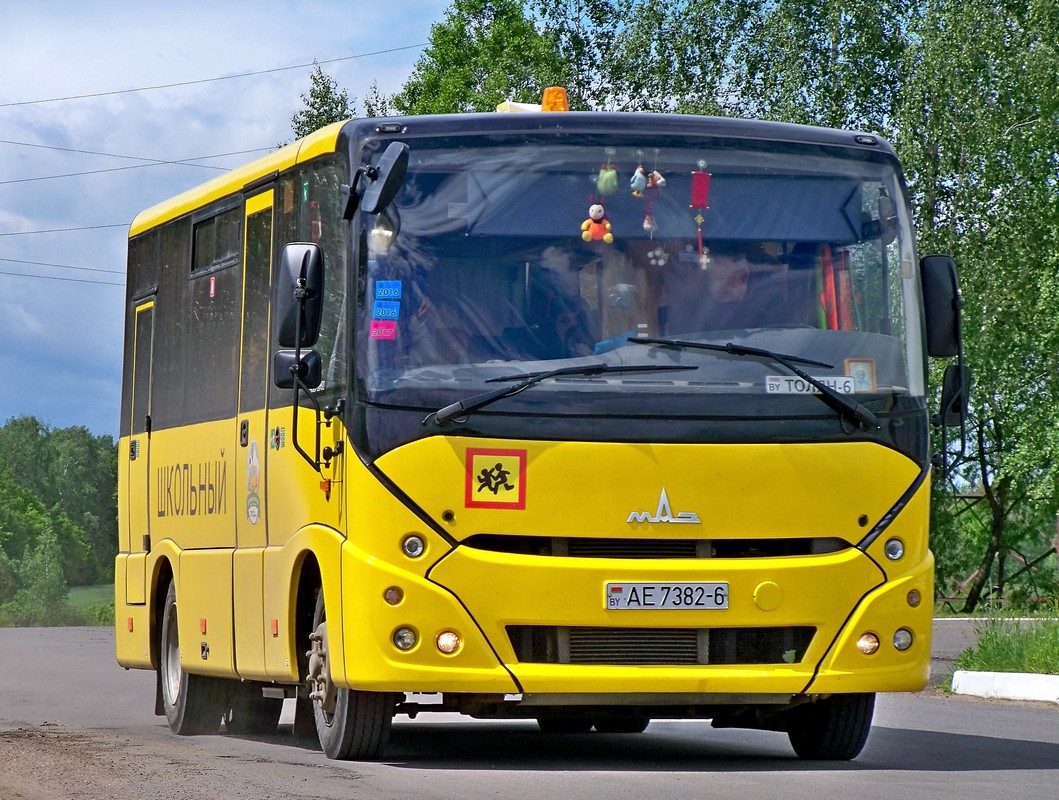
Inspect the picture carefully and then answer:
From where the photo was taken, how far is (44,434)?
131375 mm

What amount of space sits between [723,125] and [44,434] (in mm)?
125051

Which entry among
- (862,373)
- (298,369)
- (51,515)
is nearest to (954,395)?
(862,373)

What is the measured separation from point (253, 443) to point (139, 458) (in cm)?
317

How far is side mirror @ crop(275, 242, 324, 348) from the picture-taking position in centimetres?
1002

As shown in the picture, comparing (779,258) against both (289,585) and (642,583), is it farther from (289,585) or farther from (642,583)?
(289,585)

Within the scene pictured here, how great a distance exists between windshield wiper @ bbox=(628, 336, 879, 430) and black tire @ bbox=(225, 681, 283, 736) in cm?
496

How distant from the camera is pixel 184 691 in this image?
13.7 metres

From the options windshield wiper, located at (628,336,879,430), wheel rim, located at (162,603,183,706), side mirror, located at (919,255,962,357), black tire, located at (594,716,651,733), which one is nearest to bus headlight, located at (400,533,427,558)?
windshield wiper, located at (628,336,879,430)

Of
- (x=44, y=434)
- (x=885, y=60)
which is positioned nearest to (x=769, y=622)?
(x=885, y=60)

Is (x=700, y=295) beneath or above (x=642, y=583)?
above

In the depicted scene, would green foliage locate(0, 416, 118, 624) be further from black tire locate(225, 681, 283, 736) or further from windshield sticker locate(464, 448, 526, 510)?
windshield sticker locate(464, 448, 526, 510)

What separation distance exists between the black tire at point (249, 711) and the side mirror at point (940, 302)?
5389mm

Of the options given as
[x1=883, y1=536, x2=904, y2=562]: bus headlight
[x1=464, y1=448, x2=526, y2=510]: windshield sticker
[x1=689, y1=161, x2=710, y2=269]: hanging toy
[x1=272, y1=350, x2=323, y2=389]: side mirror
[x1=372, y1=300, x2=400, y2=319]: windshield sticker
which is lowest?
[x1=883, y1=536, x2=904, y2=562]: bus headlight

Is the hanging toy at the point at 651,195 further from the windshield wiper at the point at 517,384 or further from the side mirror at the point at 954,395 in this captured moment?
the side mirror at the point at 954,395
